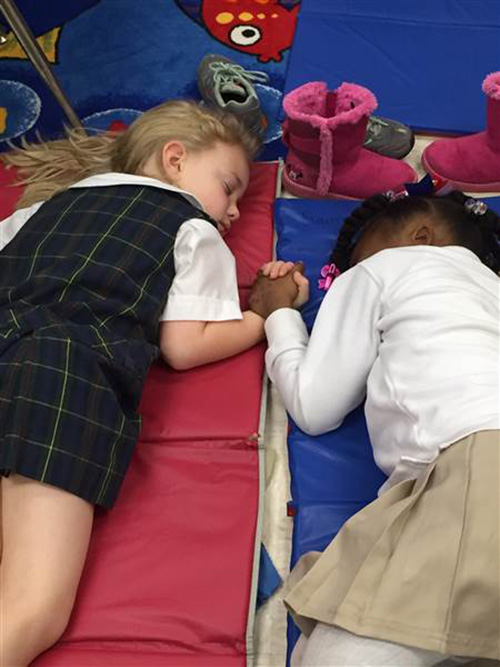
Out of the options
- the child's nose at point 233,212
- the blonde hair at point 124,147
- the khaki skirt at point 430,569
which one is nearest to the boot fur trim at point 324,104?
the blonde hair at point 124,147

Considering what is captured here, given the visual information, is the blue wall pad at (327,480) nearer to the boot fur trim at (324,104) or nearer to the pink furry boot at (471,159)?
the boot fur trim at (324,104)

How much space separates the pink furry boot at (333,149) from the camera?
1498 millimetres

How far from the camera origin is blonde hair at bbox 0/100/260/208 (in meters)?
1.47

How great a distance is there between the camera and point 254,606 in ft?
3.48

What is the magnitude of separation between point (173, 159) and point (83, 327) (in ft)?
1.65

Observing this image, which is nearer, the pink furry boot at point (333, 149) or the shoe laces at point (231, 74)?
the pink furry boot at point (333, 149)

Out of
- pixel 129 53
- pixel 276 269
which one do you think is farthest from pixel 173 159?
pixel 129 53

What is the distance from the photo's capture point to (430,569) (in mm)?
848

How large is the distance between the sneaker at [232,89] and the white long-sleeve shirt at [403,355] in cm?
73

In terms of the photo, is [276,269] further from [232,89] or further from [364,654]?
[364,654]

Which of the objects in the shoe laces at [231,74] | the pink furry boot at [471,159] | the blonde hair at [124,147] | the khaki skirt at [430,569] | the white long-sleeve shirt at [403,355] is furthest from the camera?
the shoe laces at [231,74]

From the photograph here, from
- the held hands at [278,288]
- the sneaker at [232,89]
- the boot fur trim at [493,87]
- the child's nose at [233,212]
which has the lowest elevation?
the held hands at [278,288]

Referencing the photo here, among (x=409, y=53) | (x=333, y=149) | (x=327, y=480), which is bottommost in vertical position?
(x=327, y=480)

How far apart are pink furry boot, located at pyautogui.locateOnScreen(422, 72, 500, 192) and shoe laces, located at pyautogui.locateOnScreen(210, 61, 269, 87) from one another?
54cm
